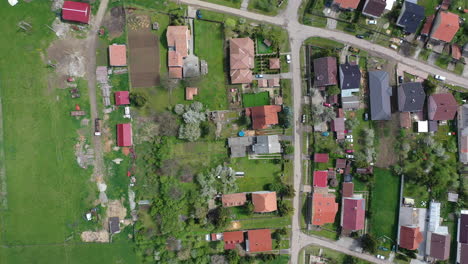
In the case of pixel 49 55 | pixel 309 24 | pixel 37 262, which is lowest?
pixel 37 262

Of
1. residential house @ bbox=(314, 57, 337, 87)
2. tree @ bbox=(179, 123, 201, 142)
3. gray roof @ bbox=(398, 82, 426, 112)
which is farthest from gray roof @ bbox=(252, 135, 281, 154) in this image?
gray roof @ bbox=(398, 82, 426, 112)

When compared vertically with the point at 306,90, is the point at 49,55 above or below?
above

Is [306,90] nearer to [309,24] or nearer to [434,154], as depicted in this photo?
[309,24]

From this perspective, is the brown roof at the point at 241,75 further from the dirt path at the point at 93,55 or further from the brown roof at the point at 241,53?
the dirt path at the point at 93,55

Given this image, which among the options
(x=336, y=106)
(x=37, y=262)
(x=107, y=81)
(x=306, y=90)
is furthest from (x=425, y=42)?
(x=37, y=262)

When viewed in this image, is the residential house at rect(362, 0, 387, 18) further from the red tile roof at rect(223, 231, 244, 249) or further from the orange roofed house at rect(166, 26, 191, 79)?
the red tile roof at rect(223, 231, 244, 249)

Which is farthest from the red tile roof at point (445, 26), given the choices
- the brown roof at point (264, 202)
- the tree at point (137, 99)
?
the tree at point (137, 99)

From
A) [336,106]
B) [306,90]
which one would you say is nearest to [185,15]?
[306,90]
